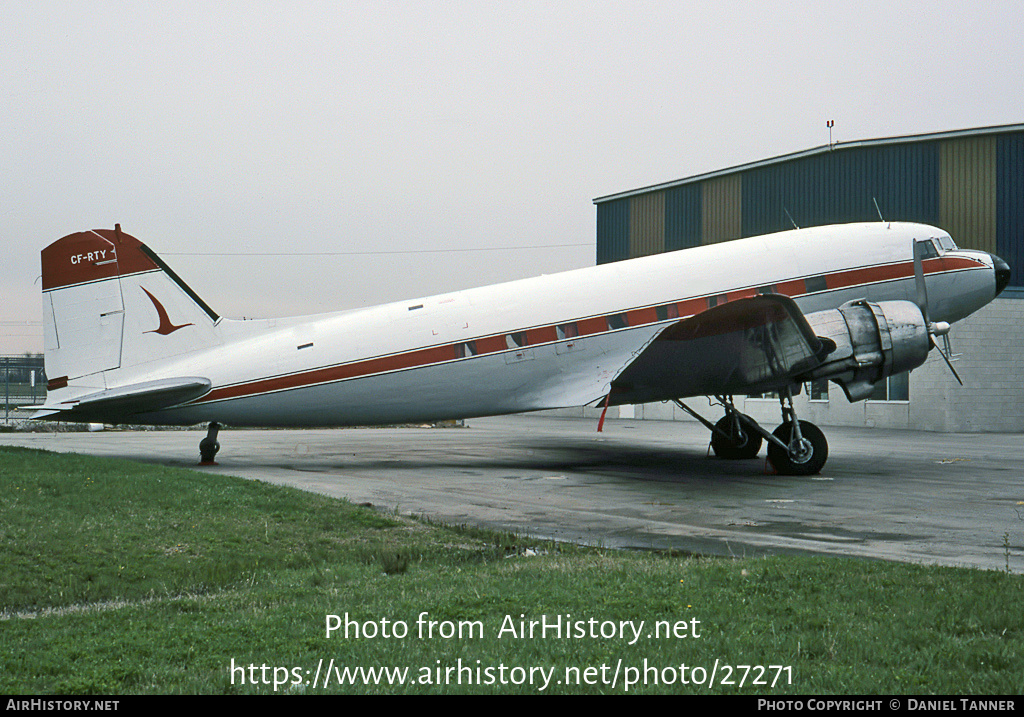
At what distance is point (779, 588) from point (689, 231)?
35177 millimetres

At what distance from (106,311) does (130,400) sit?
6.33 ft

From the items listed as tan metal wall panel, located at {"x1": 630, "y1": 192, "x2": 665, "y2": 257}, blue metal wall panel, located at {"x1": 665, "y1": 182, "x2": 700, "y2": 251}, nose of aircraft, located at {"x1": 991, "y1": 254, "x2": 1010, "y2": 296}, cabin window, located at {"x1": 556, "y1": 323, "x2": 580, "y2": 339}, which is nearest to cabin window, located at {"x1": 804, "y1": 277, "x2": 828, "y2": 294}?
nose of aircraft, located at {"x1": 991, "y1": 254, "x2": 1010, "y2": 296}

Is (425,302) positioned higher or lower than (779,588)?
higher

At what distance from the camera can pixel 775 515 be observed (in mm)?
10180

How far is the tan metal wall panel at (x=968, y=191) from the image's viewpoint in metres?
30.7

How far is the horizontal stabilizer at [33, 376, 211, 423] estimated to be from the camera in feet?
48.1

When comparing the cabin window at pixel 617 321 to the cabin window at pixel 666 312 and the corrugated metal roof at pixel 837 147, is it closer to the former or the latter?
the cabin window at pixel 666 312

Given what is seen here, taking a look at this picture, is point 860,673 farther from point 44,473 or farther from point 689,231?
point 689,231

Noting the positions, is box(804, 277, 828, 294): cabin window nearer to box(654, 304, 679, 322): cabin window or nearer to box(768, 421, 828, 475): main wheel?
box(654, 304, 679, 322): cabin window

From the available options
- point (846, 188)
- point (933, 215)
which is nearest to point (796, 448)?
point (933, 215)

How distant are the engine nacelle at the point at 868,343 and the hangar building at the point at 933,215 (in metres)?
13.4

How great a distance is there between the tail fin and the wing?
28.9 feet
